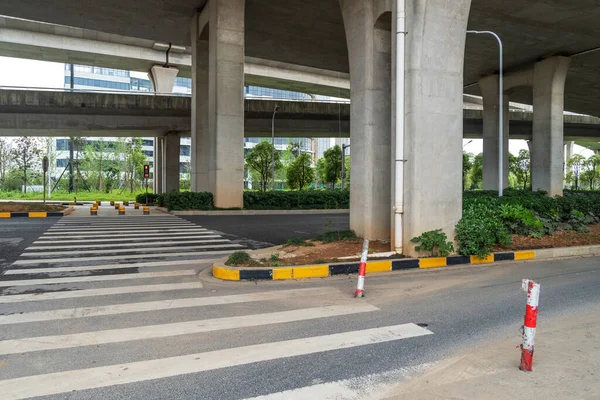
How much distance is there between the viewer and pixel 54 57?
3641cm

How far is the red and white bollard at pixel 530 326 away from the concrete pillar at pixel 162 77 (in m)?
39.5

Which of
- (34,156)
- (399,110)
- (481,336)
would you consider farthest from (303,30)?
(34,156)

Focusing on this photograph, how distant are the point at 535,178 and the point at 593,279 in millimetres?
23945

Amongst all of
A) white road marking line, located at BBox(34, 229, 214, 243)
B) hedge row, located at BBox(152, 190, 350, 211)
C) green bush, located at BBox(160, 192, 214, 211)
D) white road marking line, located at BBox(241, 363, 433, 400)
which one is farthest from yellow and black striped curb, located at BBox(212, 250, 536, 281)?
hedge row, located at BBox(152, 190, 350, 211)

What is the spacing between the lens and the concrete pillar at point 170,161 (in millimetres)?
37094

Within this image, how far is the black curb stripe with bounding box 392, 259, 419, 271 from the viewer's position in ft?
28.6

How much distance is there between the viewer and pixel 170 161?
124 feet

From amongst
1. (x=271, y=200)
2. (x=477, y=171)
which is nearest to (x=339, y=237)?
(x=271, y=200)

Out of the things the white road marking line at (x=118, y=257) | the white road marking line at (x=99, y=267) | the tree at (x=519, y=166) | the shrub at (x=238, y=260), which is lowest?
the white road marking line at (x=99, y=267)

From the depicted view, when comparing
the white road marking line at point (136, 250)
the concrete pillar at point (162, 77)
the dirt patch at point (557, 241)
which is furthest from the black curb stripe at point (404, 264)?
the concrete pillar at point (162, 77)

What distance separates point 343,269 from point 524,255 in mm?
4968

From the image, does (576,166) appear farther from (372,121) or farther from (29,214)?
(29,214)

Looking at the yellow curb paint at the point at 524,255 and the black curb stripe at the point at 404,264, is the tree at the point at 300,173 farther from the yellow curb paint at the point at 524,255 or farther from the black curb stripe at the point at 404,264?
the black curb stripe at the point at 404,264

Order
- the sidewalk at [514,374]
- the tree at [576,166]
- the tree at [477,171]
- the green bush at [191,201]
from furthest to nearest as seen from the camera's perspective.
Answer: the tree at [477,171], the tree at [576,166], the green bush at [191,201], the sidewalk at [514,374]
